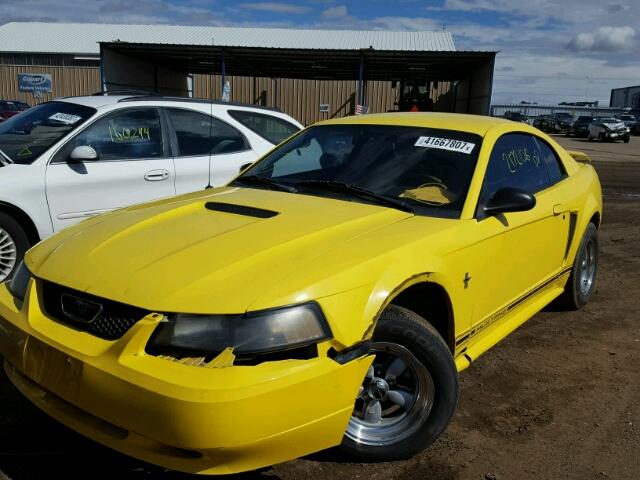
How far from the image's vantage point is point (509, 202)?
3209 millimetres

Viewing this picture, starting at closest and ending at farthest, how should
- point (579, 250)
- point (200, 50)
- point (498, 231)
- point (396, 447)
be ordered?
point (396, 447), point (498, 231), point (579, 250), point (200, 50)

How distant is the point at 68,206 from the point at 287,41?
35.2 metres

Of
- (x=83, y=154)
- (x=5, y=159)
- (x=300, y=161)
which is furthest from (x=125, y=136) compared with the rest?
(x=300, y=161)

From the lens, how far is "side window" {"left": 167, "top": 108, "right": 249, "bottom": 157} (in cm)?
585

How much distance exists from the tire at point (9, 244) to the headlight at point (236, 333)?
3.25 m

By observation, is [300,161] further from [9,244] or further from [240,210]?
[9,244]

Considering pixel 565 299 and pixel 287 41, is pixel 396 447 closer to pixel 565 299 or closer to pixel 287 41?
pixel 565 299

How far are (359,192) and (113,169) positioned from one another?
291 cm

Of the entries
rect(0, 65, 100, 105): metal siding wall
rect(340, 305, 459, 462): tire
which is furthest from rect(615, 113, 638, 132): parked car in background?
rect(340, 305, 459, 462): tire

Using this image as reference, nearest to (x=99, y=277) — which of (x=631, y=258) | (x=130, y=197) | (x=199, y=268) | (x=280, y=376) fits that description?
(x=199, y=268)

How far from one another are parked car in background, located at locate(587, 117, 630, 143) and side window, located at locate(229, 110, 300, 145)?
32.5 meters

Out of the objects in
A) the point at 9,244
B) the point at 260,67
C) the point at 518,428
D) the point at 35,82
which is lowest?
the point at 518,428

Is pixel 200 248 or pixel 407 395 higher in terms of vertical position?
pixel 200 248

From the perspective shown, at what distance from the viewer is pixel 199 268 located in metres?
2.39
